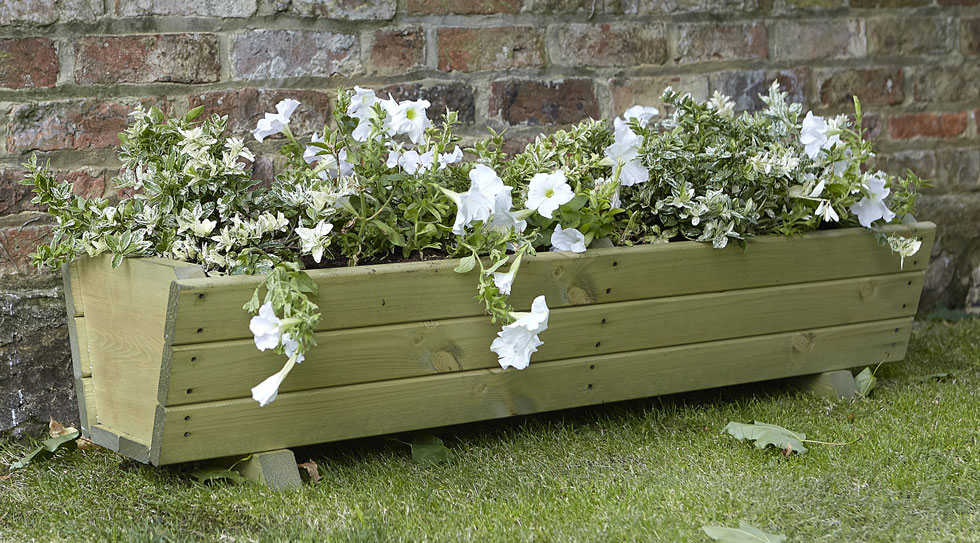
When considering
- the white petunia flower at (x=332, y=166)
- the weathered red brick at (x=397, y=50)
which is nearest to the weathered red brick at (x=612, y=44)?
the weathered red brick at (x=397, y=50)

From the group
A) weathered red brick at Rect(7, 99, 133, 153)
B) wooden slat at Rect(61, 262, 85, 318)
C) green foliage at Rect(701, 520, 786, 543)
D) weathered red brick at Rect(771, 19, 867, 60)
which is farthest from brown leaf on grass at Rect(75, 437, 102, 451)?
weathered red brick at Rect(771, 19, 867, 60)

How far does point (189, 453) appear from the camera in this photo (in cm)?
175

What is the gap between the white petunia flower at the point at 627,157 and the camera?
6.84 ft

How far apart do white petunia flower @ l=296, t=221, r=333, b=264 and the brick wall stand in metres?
0.62

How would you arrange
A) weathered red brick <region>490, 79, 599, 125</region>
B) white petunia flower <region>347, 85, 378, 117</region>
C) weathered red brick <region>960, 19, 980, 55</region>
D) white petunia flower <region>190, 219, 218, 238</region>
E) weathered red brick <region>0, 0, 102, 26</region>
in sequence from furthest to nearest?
weathered red brick <region>960, 19, 980, 55</region> → weathered red brick <region>490, 79, 599, 125</region> → weathered red brick <region>0, 0, 102, 26</region> → white petunia flower <region>347, 85, 378, 117</region> → white petunia flower <region>190, 219, 218, 238</region>

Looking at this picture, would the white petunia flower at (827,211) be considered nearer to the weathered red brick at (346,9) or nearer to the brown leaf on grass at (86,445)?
the weathered red brick at (346,9)

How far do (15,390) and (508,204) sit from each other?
117 cm

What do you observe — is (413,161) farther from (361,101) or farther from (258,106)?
(258,106)

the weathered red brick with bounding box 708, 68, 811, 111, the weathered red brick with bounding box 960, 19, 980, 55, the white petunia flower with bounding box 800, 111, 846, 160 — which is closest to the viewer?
the white petunia flower with bounding box 800, 111, 846, 160

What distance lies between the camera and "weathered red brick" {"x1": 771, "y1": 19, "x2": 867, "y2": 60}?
9.57ft

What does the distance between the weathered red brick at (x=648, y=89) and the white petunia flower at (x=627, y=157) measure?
0.60 meters

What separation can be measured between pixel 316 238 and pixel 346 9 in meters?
0.81

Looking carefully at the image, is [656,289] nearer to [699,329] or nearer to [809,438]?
[699,329]

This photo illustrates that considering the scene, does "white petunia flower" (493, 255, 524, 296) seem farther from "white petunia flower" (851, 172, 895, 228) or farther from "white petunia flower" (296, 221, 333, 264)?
"white petunia flower" (851, 172, 895, 228)
